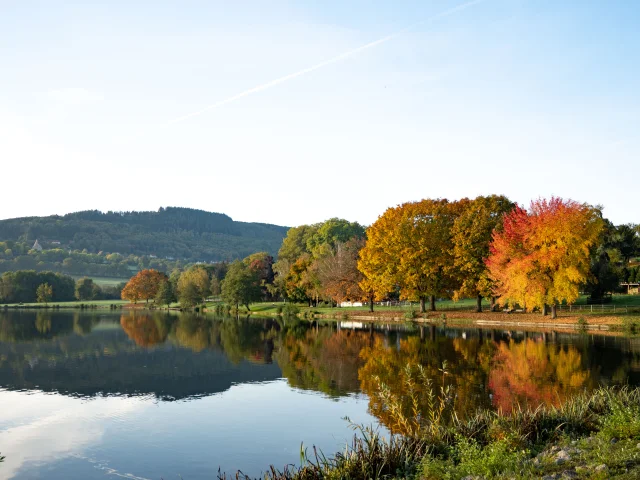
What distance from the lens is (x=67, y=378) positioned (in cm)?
3105

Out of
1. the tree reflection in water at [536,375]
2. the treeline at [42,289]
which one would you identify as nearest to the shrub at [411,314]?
the tree reflection in water at [536,375]

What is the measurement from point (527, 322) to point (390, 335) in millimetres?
14233

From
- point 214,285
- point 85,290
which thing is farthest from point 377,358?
point 85,290

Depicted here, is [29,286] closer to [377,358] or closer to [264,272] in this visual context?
[264,272]

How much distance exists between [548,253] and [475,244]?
9729mm

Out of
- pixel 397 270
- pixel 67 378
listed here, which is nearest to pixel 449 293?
pixel 397 270

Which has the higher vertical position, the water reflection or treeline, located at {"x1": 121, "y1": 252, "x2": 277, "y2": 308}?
treeline, located at {"x1": 121, "y1": 252, "x2": 277, "y2": 308}

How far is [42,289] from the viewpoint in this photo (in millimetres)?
141000

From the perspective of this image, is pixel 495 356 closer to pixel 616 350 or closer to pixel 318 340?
pixel 616 350

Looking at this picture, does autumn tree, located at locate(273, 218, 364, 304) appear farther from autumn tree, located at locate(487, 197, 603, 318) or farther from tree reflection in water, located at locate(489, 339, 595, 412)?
tree reflection in water, located at locate(489, 339, 595, 412)

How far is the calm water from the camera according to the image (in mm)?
16922

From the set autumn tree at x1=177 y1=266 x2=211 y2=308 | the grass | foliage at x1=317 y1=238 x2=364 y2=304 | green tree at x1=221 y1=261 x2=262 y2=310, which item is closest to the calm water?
the grass

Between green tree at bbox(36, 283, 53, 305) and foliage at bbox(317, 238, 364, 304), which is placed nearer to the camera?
foliage at bbox(317, 238, 364, 304)

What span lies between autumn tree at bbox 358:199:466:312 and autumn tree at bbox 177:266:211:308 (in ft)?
184
